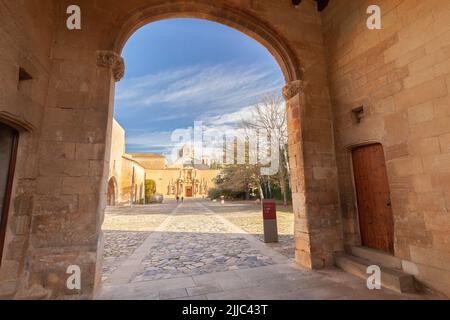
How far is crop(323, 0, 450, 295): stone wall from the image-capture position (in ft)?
8.35

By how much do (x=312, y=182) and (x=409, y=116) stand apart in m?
1.66

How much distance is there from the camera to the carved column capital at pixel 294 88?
4055 millimetres

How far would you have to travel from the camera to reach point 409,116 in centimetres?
288

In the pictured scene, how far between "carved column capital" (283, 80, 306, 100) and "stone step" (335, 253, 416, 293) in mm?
3069

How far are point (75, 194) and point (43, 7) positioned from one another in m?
2.57

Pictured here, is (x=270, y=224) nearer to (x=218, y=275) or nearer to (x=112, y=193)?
(x=218, y=275)

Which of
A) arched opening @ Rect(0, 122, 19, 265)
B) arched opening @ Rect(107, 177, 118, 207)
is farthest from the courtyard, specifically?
arched opening @ Rect(107, 177, 118, 207)

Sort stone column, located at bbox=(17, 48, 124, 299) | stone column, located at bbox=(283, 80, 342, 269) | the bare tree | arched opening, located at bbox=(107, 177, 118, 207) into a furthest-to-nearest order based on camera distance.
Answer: arched opening, located at bbox=(107, 177, 118, 207) < the bare tree < stone column, located at bbox=(283, 80, 342, 269) < stone column, located at bbox=(17, 48, 124, 299)

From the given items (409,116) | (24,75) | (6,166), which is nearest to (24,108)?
(24,75)

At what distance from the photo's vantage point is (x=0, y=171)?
2.52 meters

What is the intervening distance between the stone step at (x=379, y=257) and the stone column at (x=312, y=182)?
0.29 m

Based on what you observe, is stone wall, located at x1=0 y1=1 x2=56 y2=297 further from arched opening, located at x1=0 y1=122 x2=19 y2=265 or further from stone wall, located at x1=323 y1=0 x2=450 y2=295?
stone wall, located at x1=323 y1=0 x2=450 y2=295

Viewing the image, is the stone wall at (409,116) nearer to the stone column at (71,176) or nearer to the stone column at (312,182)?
the stone column at (312,182)

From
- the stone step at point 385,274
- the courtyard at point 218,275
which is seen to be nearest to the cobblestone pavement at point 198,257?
the courtyard at point 218,275
